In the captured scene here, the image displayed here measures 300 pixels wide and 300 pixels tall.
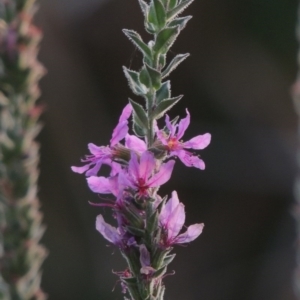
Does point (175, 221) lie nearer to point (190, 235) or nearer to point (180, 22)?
point (190, 235)

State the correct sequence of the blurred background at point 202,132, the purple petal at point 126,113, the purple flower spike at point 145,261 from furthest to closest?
1. the blurred background at point 202,132
2. the purple petal at point 126,113
3. the purple flower spike at point 145,261

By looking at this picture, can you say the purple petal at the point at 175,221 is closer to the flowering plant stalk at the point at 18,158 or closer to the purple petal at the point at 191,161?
the purple petal at the point at 191,161

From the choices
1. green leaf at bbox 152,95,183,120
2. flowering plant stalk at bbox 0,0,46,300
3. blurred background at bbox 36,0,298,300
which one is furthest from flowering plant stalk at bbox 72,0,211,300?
blurred background at bbox 36,0,298,300

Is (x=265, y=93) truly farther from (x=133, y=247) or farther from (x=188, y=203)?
→ (x=133, y=247)

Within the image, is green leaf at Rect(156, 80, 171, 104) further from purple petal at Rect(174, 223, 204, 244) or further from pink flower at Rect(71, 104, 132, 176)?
purple petal at Rect(174, 223, 204, 244)

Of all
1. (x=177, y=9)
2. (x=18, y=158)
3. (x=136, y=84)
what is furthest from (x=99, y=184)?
(x=18, y=158)

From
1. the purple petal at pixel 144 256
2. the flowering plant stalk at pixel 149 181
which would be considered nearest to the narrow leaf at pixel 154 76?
the flowering plant stalk at pixel 149 181
